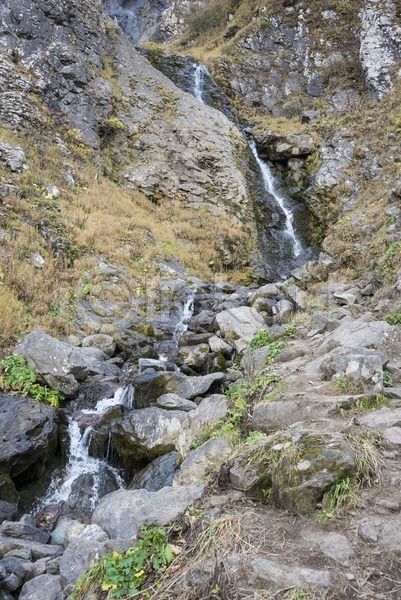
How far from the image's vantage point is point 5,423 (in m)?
6.57

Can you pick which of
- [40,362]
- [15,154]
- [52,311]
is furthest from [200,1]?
[40,362]

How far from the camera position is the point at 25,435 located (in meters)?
6.51

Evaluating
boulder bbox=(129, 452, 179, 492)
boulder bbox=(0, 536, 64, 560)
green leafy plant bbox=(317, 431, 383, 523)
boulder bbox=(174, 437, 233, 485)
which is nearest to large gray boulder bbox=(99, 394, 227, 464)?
A: boulder bbox=(129, 452, 179, 492)

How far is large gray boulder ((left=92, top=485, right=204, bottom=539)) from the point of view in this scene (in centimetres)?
308

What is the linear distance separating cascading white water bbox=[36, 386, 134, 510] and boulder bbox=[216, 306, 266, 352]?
11.7ft

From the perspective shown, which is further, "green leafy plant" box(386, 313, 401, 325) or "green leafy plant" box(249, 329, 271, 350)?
"green leafy plant" box(249, 329, 271, 350)

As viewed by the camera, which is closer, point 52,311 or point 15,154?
point 52,311

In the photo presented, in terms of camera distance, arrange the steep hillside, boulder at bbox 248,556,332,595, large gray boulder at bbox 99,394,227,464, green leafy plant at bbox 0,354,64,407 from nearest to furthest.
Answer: boulder at bbox 248,556,332,595 < large gray boulder at bbox 99,394,227,464 < green leafy plant at bbox 0,354,64,407 < the steep hillside

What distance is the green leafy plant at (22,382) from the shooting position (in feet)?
24.6

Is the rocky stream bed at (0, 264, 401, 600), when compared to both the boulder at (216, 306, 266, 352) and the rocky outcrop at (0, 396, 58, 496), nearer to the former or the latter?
Answer: the rocky outcrop at (0, 396, 58, 496)

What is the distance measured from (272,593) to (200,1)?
46.4m

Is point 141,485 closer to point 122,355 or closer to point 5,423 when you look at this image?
point 5,423

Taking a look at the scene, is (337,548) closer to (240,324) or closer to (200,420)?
(200,420)

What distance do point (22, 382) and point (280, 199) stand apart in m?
17.5
